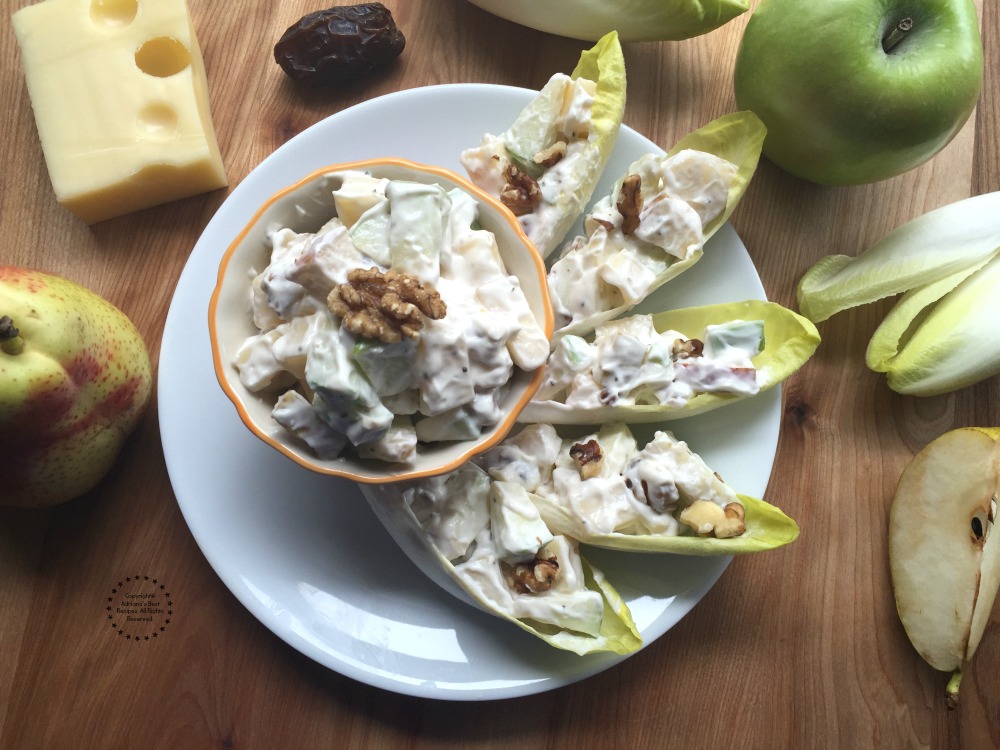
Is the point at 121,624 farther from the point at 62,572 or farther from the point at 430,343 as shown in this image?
Result: the point at 430,343

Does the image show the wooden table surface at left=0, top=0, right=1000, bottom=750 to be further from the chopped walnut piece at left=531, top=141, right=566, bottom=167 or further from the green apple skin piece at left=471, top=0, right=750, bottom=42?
the chopped walnut piece at left=531, top=141, right=566, bottom=167

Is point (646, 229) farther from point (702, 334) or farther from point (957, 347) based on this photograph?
point (957, 347)

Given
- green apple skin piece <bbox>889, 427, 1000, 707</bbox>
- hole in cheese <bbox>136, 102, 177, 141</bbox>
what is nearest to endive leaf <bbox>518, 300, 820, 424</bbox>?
green apple skin piece <bbox>889, 427, 1000, 707</bbox>

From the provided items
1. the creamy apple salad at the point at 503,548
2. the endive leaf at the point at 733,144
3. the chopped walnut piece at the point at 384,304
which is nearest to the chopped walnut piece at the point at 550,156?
the endive leaf at the point at 733,144

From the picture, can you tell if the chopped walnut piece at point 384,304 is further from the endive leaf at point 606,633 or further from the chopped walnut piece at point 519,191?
the endive leaf at point 606,633

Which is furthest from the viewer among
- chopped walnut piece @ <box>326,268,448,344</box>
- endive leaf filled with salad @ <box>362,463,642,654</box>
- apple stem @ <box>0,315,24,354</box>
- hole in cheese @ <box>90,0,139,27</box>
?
hole in cheese @ <box>90,0,139,27</box>

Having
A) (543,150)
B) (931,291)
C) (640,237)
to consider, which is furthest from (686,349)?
(931,291)
